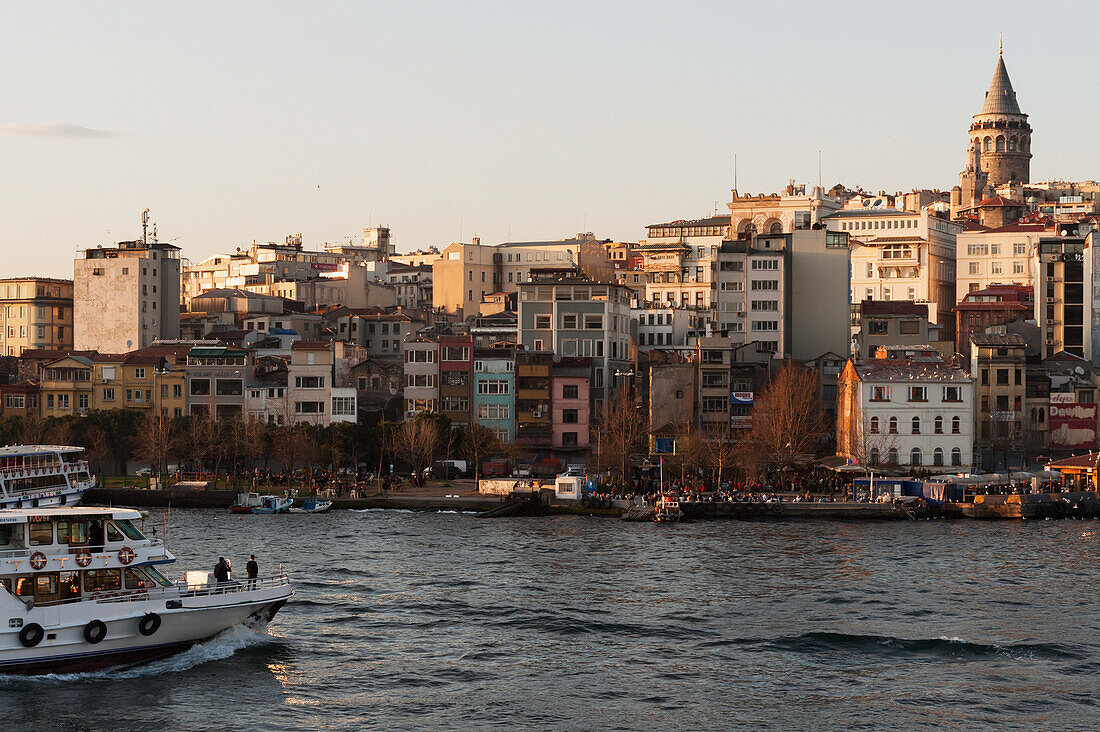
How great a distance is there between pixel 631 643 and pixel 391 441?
4758cm

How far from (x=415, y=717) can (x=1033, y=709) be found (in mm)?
14643

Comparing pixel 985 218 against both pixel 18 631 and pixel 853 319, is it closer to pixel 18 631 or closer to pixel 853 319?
pixel 853 319

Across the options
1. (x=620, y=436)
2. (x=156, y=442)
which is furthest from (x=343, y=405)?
(x=620, y=436)

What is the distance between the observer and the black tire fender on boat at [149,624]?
37469 mm

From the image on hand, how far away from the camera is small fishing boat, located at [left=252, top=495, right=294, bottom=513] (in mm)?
76750

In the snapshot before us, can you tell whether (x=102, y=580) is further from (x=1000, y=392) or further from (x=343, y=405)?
(x=1000, y=392)

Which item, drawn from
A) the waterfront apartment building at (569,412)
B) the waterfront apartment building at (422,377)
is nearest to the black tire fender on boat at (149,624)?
the waterfront apartment building at (569,412)

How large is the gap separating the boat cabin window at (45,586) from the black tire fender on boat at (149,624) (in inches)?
88.4

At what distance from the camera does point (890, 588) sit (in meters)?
51.0

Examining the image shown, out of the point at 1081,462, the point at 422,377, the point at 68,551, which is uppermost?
the point at 422,377

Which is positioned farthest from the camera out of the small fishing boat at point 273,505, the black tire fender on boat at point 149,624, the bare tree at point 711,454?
the bare tree at point 711,454

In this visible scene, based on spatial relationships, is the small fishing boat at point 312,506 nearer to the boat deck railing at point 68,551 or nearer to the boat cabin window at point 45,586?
the boat deck railing at point 68,551

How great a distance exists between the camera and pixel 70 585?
3744cm

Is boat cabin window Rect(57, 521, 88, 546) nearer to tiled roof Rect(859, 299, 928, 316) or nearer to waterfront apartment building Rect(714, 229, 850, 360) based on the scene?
waterfront apartment building Rect(714, 229, 850, 360)
